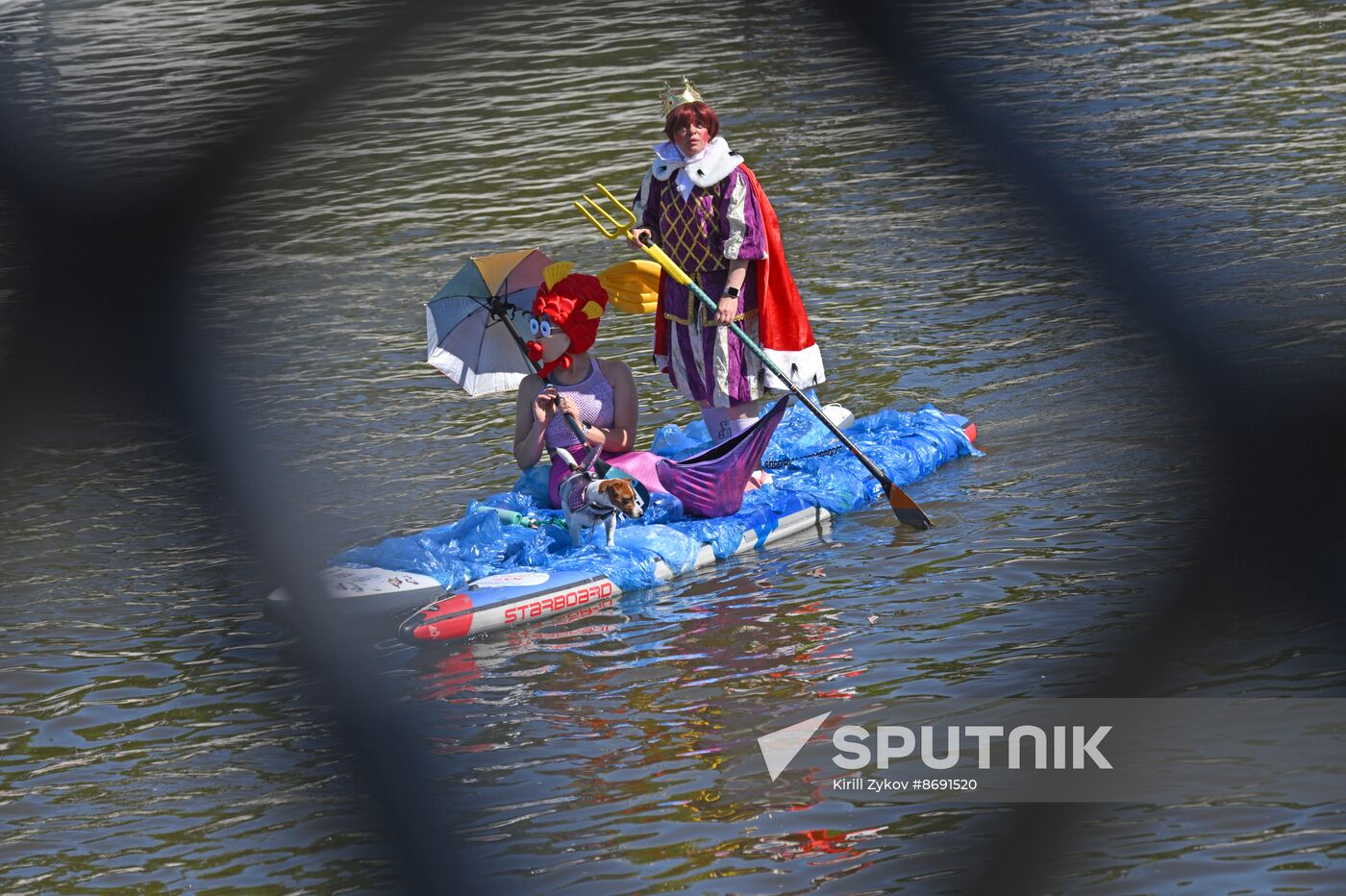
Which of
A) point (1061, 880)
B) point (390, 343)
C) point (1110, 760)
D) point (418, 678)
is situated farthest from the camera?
point (390, 343)

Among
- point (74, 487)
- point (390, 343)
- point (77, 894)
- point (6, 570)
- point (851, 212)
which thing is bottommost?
point (77, 894)

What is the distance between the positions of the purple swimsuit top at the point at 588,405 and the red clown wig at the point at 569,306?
0.10m

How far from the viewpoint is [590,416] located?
5965mm

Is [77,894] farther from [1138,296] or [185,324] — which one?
[1138,296]

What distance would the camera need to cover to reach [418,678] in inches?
202

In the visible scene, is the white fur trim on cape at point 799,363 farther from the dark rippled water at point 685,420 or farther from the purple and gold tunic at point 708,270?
the dark rippled water at point 685,420

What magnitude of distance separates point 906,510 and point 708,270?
1.22m

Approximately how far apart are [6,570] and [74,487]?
0.91 meters

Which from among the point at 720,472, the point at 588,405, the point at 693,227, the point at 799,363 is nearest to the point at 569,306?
the point at 588,405

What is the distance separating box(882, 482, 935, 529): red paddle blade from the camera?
595cm

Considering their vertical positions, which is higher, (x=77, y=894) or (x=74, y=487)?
(x=74, y=487)

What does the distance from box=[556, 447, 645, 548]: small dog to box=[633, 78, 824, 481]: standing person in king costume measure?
0.67m

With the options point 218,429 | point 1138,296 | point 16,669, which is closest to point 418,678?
point 16,669

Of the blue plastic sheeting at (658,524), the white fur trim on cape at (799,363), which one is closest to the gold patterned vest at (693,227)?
the white fur trim on cape at (799,363)
